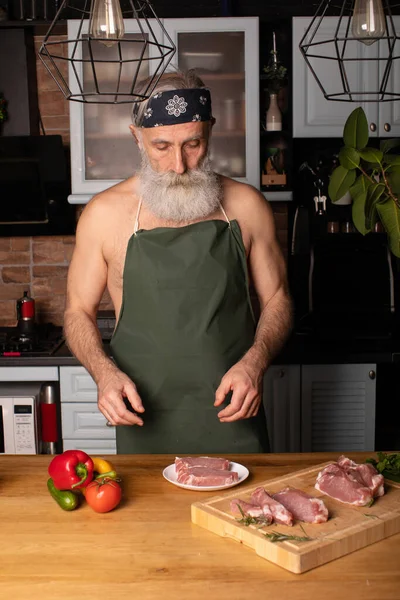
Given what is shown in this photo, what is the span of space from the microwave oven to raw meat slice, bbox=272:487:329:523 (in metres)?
1.99

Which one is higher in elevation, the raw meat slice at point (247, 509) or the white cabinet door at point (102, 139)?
the white cabinet door at point (102, 139)

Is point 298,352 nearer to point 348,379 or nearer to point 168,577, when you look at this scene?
point 348,379

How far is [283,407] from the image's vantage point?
11.5ft

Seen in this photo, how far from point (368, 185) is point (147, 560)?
118 cm

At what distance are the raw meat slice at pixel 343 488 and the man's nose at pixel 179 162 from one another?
1053 millimetres

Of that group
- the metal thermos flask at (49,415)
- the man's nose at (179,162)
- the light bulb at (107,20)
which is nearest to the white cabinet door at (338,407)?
the metal thermos flask at (49,415)

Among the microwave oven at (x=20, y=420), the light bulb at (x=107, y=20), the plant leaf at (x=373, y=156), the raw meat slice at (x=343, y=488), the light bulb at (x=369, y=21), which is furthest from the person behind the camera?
the microwave oven at (x=20, y=420)

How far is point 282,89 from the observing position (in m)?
3.76

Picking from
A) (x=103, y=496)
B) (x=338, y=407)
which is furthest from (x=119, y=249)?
(x=338, y=407)

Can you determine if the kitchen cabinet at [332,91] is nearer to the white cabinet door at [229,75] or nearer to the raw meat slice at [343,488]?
the white cabinet door at [229,75]

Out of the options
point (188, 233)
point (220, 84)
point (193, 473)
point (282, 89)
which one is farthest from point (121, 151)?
point (193, 473)

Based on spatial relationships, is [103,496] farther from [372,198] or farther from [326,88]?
[326,88]

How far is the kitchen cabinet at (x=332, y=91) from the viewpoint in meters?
3.57

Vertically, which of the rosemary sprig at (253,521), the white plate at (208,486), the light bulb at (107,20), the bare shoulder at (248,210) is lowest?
the white plate at (208,486)
